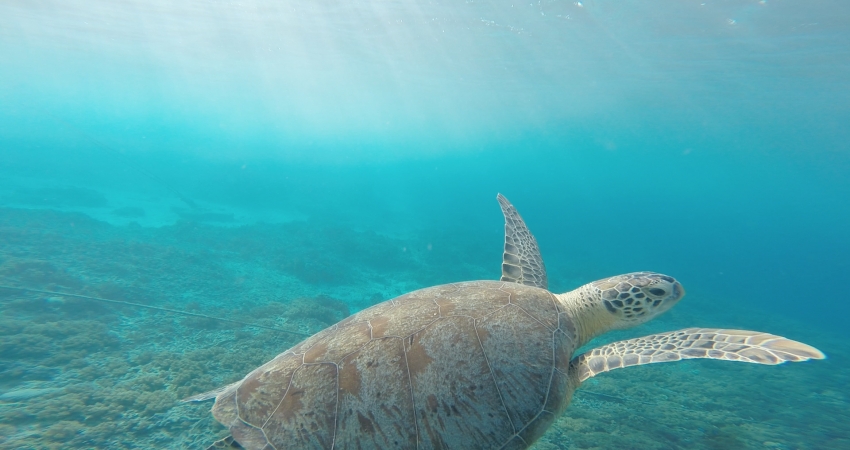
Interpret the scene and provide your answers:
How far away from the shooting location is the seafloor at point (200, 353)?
441 cm

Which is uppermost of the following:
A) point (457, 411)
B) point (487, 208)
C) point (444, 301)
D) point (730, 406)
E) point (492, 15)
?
point (492, 15)

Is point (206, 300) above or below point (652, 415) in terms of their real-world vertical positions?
below

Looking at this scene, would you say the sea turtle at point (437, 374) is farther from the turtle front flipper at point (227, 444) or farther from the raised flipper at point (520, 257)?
the raised flipper at point (520, 257)

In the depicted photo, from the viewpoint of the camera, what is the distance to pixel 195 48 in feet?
101

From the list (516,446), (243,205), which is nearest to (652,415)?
(516,446)

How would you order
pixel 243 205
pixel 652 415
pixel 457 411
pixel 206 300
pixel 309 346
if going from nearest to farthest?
pixel 457 411 → pixel 309 346 → pixel 652 415 → pixel 206 300 → pixel 243 205

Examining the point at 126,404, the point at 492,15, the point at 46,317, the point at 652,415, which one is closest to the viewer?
the point at 126,404

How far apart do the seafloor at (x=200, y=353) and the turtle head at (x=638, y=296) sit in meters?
2.30

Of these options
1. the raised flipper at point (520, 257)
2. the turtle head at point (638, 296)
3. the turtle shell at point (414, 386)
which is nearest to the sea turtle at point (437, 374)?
the turtle shell at point (414, 386)

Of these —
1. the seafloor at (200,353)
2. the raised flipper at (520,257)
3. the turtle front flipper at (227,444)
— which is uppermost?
the raised flipper at (520,257)

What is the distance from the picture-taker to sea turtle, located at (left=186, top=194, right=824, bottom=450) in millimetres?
2176

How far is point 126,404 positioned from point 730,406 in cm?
966

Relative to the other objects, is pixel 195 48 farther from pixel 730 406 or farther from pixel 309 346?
pixel 730 406

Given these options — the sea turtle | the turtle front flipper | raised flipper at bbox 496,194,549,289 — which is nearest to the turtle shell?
the sea turtle
